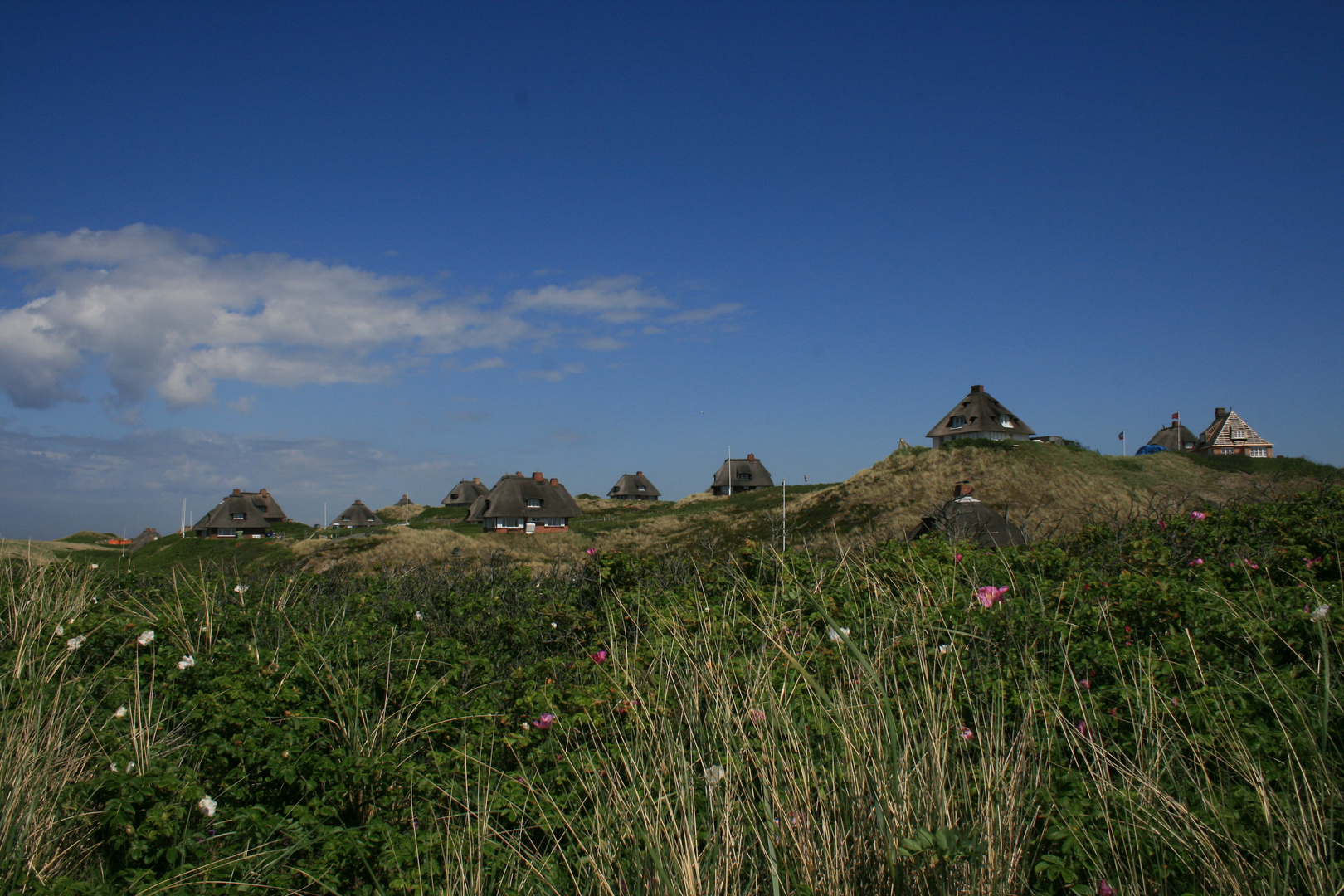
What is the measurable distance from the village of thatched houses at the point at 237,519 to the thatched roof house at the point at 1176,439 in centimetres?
7213

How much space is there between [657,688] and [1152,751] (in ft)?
5.72

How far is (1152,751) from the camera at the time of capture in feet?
8.16

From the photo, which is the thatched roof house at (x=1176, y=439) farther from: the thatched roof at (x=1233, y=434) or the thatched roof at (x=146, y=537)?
the thatched roof at (x=146, y=537)

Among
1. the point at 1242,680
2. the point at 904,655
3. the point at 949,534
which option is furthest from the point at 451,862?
the point at 949,534

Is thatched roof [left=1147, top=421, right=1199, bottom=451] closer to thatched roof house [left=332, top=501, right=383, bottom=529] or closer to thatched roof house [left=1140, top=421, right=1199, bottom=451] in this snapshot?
thatched roof house [left=1140, top=421, right=1199, bottom=451]

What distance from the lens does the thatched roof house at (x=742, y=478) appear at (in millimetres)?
70062

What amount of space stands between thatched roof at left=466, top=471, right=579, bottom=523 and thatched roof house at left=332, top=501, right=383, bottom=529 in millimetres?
14174

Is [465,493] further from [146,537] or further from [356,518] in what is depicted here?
[146,537]

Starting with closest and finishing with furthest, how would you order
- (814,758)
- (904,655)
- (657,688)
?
(814,758) < (657,688) < (904,655)

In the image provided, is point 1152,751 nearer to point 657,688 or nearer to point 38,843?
point 657,688

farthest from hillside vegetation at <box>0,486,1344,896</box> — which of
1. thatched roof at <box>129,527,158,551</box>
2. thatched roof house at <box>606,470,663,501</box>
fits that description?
thatched roof house at <box>606,470,663,501</box>

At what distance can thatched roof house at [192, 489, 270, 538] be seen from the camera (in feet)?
169

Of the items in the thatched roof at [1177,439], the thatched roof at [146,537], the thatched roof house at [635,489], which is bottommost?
the thatched roof at [146,537]

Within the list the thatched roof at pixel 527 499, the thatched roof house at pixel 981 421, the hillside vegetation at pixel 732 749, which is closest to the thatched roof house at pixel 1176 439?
the thatched roof house at pixel 981 421
